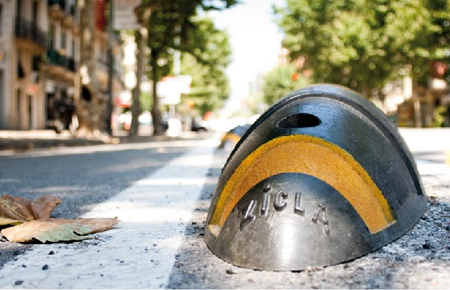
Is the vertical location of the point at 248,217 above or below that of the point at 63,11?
below

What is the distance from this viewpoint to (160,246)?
261 centimetres

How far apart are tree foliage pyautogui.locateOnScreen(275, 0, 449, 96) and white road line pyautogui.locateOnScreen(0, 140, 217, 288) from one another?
30.2 m

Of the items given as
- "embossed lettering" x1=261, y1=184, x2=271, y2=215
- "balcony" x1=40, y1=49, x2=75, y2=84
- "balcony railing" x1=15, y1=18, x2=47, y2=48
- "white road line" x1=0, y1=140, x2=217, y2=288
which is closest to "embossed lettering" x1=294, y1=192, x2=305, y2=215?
"embossed lettering" x1=261, y1=184, x2=271, y2=215

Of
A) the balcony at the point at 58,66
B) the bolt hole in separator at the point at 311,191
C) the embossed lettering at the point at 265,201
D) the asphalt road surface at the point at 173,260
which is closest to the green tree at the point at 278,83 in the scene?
the balcony at the point at 58,66

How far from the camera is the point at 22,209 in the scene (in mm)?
3336

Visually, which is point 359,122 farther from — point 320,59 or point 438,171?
point 320,59

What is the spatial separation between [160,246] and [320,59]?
118ft

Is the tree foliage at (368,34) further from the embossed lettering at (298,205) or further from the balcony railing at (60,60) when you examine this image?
the embossed lettering at (298,205)

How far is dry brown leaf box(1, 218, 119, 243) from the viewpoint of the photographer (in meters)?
2.75

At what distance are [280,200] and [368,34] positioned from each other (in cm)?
3185

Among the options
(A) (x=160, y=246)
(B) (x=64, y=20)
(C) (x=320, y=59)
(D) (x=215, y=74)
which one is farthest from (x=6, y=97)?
Result: (D) (x=215, y=74)

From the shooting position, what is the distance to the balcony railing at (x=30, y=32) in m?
28.2

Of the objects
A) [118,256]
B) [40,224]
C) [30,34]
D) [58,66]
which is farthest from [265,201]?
[58,66]

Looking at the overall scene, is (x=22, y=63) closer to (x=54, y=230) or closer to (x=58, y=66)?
(x=58, y=66)
